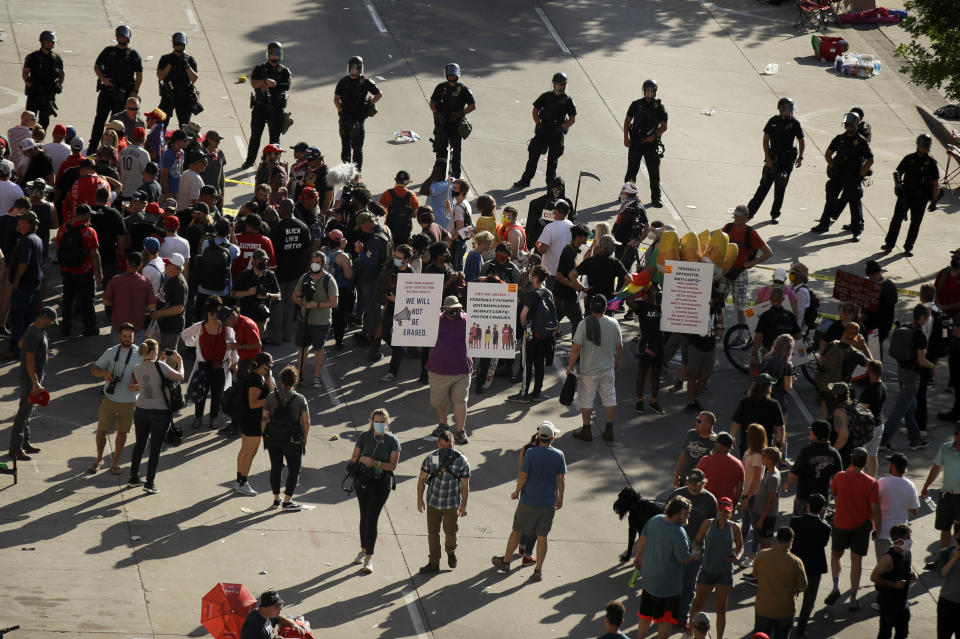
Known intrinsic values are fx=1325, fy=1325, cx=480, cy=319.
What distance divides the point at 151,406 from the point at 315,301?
9.56ft

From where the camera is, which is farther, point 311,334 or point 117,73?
point 117,73

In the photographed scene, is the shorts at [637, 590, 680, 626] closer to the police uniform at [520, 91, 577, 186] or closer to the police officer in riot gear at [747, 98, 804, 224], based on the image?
the police uniform at [520, 91, 577, 186]

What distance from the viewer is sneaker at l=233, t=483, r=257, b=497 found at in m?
13.4

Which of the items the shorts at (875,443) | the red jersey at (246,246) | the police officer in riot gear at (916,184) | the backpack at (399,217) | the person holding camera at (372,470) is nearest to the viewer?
the person holding camera at (372,470)

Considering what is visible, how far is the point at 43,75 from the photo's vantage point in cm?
2045

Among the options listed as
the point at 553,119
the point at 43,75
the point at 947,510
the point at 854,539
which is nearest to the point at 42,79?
the point at 43,75

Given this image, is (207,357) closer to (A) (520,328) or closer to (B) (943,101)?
(A) (520,328)

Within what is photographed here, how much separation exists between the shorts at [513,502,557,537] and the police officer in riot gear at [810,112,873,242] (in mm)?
10513

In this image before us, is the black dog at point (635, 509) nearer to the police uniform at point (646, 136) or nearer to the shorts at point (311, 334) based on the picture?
the shorts at point (311, 334)

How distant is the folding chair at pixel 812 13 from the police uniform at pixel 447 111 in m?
11.8

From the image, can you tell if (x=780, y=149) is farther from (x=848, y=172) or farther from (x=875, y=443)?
(x=875, y=443)

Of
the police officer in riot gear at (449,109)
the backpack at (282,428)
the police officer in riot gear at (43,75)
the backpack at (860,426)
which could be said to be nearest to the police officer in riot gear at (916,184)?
the police officer in riot gear at (449,109)

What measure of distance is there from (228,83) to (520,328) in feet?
33.4

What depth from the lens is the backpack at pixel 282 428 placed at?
12906mm
